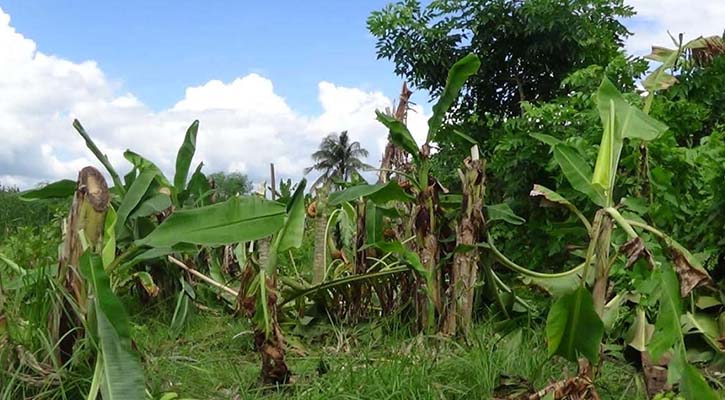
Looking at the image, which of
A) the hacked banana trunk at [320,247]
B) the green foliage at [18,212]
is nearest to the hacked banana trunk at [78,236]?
the hacked banana trunk at [320,247]

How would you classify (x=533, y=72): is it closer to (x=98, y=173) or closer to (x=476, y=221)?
(x=476, y=221)

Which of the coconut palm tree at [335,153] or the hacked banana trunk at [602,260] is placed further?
the coconut palm tree at [335,153]

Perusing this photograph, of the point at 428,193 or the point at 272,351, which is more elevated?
the point at 428,193

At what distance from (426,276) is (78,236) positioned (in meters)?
1.28

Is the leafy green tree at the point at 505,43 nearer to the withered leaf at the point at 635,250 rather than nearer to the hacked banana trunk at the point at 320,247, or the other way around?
the hacked banana trunk at the point at 320,247

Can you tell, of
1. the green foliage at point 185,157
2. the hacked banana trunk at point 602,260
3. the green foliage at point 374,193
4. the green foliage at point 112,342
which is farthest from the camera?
the green foliage at point 185,157

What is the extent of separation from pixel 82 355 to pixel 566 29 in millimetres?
4162

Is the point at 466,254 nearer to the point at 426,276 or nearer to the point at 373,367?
the point at 426,276

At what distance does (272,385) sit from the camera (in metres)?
2.09

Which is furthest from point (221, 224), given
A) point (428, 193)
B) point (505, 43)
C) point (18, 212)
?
point (18, 212)

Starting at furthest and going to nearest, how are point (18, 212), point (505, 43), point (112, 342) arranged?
point (18, 212) → point (505, 43) → point (112, 342)

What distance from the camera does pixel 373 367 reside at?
211 cm

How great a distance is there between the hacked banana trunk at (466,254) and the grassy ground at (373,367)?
0.10m

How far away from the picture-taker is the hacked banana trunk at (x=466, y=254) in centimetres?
252
